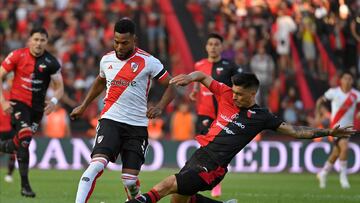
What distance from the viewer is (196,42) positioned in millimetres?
29984

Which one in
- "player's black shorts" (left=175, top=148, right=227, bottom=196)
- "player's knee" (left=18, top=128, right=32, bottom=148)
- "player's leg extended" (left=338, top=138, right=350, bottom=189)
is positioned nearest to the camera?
"player's black shorts" (left=175, top=148, right=227, bottom=196)

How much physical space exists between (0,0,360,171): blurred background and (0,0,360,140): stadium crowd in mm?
30

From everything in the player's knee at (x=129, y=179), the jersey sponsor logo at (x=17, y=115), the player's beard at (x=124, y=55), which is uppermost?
the player's beard at (x=124, y=55)

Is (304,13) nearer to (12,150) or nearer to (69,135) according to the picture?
(69,135)

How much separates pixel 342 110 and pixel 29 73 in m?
7.60

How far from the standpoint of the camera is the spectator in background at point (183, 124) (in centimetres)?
2755

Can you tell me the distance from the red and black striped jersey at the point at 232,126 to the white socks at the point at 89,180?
49.5 inches

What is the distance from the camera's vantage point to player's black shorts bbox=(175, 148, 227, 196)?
11.2m

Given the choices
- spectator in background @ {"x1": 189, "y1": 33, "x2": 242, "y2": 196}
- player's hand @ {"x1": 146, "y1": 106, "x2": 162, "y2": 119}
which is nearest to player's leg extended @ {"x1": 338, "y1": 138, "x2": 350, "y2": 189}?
spectator in background @ {"x1": 189, "y1": 33, "x2": 242, "y2": 196}

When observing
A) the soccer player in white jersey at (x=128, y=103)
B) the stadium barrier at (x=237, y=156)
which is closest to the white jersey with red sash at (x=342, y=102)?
the stadium barrier at (x=237, y=156)

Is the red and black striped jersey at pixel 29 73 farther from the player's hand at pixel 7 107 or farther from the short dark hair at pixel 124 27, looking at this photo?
the short dark hair at pixel 124 27

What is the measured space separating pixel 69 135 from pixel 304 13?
798cm

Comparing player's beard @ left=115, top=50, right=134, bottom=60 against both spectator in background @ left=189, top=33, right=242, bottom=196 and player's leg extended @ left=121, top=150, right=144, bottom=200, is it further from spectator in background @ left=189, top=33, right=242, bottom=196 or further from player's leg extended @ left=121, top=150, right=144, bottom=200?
spectator in background @ left=189, top=33, right=242, bottom=196

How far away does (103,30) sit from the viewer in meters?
30.7
